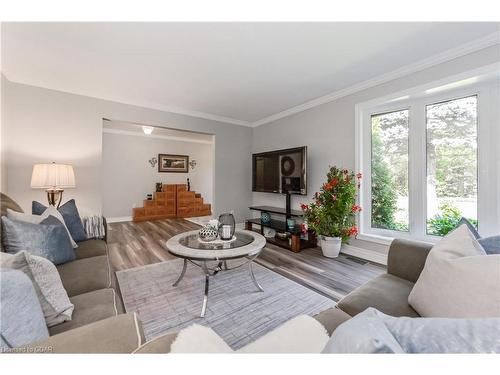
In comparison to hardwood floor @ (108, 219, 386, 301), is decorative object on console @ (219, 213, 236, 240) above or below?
above

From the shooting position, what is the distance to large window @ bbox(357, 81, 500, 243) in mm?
2010

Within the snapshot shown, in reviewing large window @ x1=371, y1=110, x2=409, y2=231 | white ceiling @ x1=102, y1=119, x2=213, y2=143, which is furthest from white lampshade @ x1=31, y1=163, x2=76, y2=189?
large window @ x1=371, y1=110, x2=409, y2=231

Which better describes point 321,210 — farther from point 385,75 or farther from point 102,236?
point 102,236

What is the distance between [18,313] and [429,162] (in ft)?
11.0

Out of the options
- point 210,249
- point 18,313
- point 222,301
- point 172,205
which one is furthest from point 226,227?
point 172,205

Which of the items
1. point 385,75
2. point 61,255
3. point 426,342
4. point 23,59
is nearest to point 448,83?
point 385,75

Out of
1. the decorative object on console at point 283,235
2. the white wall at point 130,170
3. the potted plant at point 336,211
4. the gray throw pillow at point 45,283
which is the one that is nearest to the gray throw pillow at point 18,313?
the gray throw pillow at point 45,283

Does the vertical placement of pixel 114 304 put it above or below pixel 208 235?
below

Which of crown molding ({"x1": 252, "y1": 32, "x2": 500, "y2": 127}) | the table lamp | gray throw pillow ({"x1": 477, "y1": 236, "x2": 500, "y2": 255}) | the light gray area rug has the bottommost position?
the light gray area rug

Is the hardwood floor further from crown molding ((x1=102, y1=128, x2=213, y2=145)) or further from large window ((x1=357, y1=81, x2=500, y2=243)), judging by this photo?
crown molding ((x1=102, y1=128, x2=213, y2=145))

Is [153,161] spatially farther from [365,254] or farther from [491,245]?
[491,245]

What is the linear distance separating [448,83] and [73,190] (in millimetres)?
4800

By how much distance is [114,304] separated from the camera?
1.06 meters
